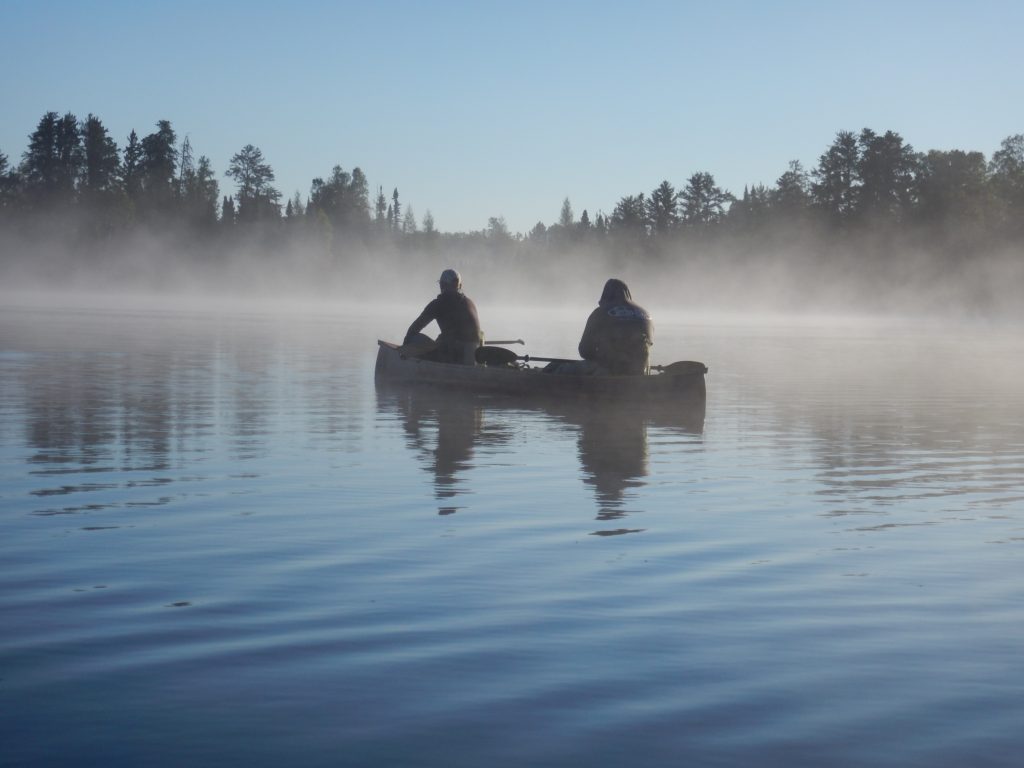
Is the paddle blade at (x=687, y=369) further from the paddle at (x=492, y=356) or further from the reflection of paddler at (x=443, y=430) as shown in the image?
the reflection of paddler at (x=443, y=430)

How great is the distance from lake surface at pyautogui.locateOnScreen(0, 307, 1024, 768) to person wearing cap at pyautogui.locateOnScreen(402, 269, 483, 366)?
489 centimetres

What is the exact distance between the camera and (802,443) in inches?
589

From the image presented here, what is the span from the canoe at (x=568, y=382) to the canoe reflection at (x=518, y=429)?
16cm

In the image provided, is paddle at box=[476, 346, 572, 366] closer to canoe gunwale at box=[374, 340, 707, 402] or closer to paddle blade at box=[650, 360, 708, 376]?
canoe gunwale at box=[374, 340, 707, 402]

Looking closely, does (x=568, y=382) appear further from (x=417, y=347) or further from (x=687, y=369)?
(x=417, y=347)

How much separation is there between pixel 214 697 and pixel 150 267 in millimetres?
131440

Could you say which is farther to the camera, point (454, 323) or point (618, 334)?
point (454, 323)

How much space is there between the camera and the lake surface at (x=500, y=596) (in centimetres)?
487

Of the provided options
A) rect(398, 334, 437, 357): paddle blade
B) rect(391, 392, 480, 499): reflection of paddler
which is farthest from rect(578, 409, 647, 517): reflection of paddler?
rect(398, 334, 437, 357): paddle blade

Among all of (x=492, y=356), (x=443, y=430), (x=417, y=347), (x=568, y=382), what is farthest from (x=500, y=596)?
(x=417, y=347)

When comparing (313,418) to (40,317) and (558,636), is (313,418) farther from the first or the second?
(40,317)

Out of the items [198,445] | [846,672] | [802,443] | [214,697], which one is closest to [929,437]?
[802,443]

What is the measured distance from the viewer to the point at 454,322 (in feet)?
67.9

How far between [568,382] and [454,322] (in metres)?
2.66
